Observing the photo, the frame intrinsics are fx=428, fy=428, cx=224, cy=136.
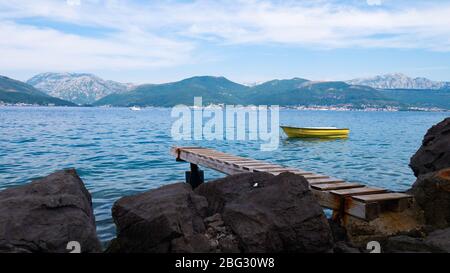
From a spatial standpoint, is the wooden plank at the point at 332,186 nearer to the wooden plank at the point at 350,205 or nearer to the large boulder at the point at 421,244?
the wooden plank at the point at 350,205

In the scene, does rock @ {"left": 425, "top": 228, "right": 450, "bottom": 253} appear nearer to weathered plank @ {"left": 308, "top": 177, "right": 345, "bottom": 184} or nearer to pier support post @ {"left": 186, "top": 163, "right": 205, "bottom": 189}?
weathered plank @ {"left": 308, "top": 177, "right": 345, "bottom": 184}

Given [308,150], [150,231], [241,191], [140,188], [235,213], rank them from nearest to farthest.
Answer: [150,231], [235,213], [241,191], [140,188], [308,150]

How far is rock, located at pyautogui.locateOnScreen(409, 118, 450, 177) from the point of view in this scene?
1494cm

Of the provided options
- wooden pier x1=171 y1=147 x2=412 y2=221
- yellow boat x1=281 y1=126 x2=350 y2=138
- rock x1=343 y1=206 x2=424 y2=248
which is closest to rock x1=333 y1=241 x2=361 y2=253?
rock x1=343 y1=206 x2=424 y2=248

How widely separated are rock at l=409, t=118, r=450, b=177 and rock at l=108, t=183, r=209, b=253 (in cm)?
1038

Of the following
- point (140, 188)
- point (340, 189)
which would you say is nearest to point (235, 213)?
point (340, 189)

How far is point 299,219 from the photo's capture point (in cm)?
762

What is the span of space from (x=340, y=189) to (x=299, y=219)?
131 inches

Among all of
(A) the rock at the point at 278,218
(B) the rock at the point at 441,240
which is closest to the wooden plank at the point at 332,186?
(A) the rock at the point at 278,218

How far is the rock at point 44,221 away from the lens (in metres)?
6.68

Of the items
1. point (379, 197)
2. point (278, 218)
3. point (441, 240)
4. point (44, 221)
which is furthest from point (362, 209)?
point (44, 221)
